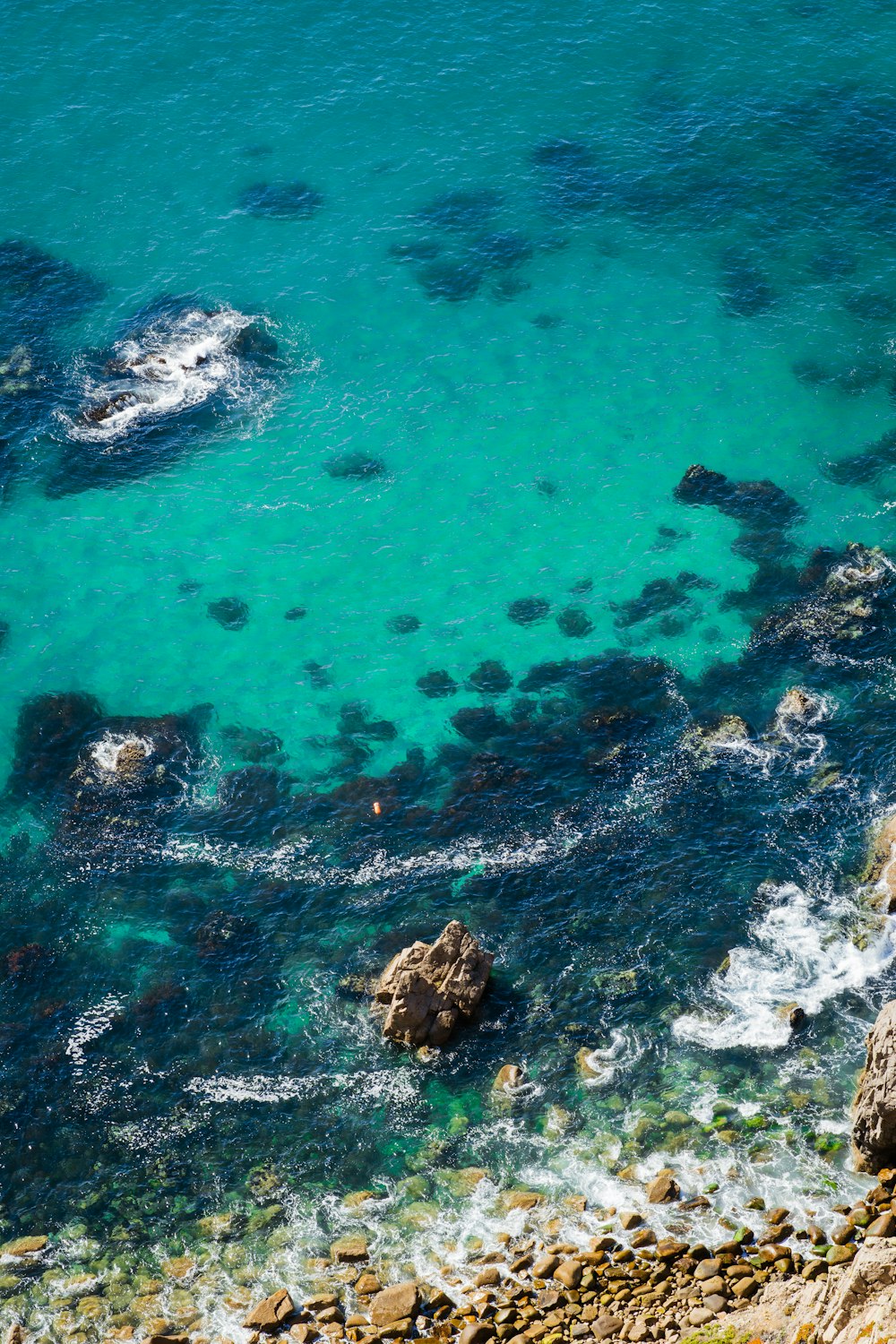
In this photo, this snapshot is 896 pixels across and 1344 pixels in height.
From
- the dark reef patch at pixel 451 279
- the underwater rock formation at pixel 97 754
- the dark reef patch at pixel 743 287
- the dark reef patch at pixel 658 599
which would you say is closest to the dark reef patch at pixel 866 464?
the dark reef patch at pixel 658 599

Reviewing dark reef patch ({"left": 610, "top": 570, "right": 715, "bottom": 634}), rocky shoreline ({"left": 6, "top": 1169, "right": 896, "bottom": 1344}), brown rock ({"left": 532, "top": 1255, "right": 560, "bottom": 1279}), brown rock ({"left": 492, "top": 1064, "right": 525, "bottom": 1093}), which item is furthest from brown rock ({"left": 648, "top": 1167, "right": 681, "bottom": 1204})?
dark reef patch ({"left": 610, "top": 570, "right": 715, "bottom": 634})

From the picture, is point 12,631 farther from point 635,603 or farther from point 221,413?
point 635,603

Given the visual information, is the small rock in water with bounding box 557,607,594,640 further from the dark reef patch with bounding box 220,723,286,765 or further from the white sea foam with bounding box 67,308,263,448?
the white sea foam with bounding box 67,308,263,448

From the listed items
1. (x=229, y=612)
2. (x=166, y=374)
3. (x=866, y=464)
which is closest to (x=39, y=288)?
(x=166, y=374)

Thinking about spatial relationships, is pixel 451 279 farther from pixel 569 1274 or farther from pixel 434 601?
pixel 569 1274

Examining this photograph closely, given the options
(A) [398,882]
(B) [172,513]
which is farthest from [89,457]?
(A) [398,882]

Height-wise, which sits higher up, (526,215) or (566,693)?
(526,215)
